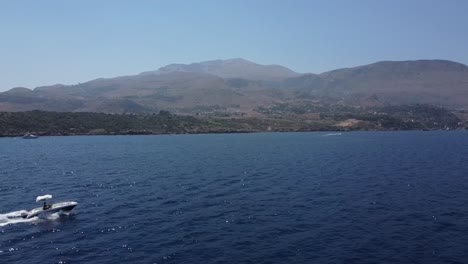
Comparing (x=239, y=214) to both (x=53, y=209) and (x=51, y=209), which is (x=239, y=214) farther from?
(x=51, y=209)

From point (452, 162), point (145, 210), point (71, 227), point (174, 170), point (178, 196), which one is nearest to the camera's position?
point (71, 227)

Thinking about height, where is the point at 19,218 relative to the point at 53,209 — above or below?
below

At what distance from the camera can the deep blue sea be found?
45.0 m

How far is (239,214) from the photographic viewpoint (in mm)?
60500

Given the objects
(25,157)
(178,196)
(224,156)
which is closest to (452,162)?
(224,156)

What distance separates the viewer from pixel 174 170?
106 m

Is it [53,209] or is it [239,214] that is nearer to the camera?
[239,214]

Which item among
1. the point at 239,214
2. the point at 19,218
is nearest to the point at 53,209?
the point at 19,218

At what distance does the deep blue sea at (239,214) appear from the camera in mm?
45031

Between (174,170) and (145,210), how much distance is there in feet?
139

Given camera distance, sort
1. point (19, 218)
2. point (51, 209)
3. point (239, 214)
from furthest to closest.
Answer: point (51, 209) < point (239, 214) < point (19, 218)

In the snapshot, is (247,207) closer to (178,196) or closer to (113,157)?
(178,196)

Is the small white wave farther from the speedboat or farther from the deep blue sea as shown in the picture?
the speedboat

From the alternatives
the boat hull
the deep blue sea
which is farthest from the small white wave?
the boat hull
